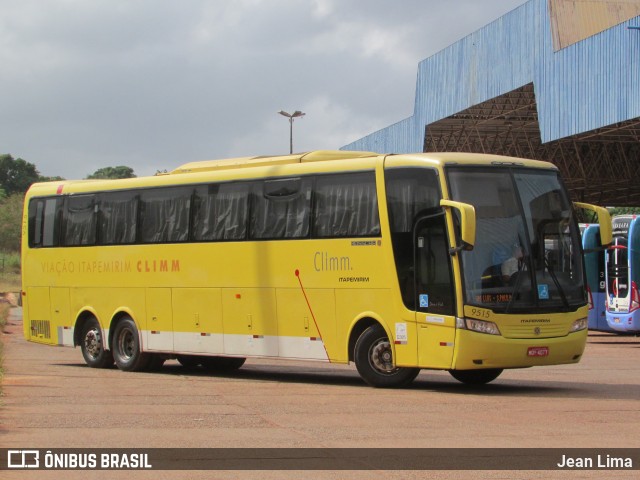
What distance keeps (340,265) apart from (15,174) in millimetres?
115840

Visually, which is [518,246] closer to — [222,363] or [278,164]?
[278,164]

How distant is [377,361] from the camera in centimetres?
1669

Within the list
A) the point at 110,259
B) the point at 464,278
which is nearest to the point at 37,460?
the point at 464,278

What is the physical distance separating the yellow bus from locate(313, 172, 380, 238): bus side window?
0.02m

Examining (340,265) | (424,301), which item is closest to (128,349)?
(340,265)

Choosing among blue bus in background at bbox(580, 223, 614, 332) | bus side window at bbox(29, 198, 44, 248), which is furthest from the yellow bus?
blue bus in background at bbox(580, 223, 614, 332)

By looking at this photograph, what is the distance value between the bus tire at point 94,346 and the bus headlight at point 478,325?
26.8ft

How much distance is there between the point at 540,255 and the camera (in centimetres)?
1600

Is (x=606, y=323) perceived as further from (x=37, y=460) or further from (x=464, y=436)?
(x=37, y=460)

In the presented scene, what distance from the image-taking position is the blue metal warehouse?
3350cm

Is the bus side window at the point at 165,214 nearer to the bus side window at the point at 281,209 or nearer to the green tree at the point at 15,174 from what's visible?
the bus side window at the point at 281,209

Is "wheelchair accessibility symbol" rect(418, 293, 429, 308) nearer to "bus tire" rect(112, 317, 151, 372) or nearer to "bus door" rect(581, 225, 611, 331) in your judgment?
"bus tire" rect(112, 317, 151, 372)

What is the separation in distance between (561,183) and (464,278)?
7.85 ft

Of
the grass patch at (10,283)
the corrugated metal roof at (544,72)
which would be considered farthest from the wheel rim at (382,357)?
the grass patch at (10,283)
